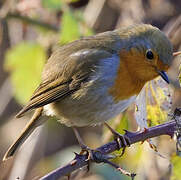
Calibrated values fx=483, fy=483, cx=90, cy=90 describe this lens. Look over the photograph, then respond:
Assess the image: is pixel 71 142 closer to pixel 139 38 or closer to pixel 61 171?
pixel 139 38

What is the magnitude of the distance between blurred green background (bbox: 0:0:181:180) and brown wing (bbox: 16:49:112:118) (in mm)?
473

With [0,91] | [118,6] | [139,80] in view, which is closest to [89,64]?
[139,80]

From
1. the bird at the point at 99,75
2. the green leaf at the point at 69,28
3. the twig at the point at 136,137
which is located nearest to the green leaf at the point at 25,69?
the green leaf at the point at 69,28

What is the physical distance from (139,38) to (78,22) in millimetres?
963

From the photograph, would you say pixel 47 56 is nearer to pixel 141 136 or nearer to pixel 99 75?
pixel 99 75

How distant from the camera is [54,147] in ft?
20.5

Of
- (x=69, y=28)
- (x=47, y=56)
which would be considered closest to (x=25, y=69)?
(x=69, y=28)

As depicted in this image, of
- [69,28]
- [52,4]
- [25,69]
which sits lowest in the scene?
[25,69]

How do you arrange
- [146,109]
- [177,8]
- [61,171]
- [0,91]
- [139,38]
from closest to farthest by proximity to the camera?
[61,171] → [146,109] → [139,38] → [177,8] → [0,91]

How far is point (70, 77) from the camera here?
3.45 metres

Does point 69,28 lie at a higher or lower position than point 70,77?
higher

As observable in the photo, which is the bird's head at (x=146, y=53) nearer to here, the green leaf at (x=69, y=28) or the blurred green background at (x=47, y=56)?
the blurred green background at (x=47, y=56)

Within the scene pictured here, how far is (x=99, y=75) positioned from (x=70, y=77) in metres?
0.25

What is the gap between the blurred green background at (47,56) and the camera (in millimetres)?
4055
